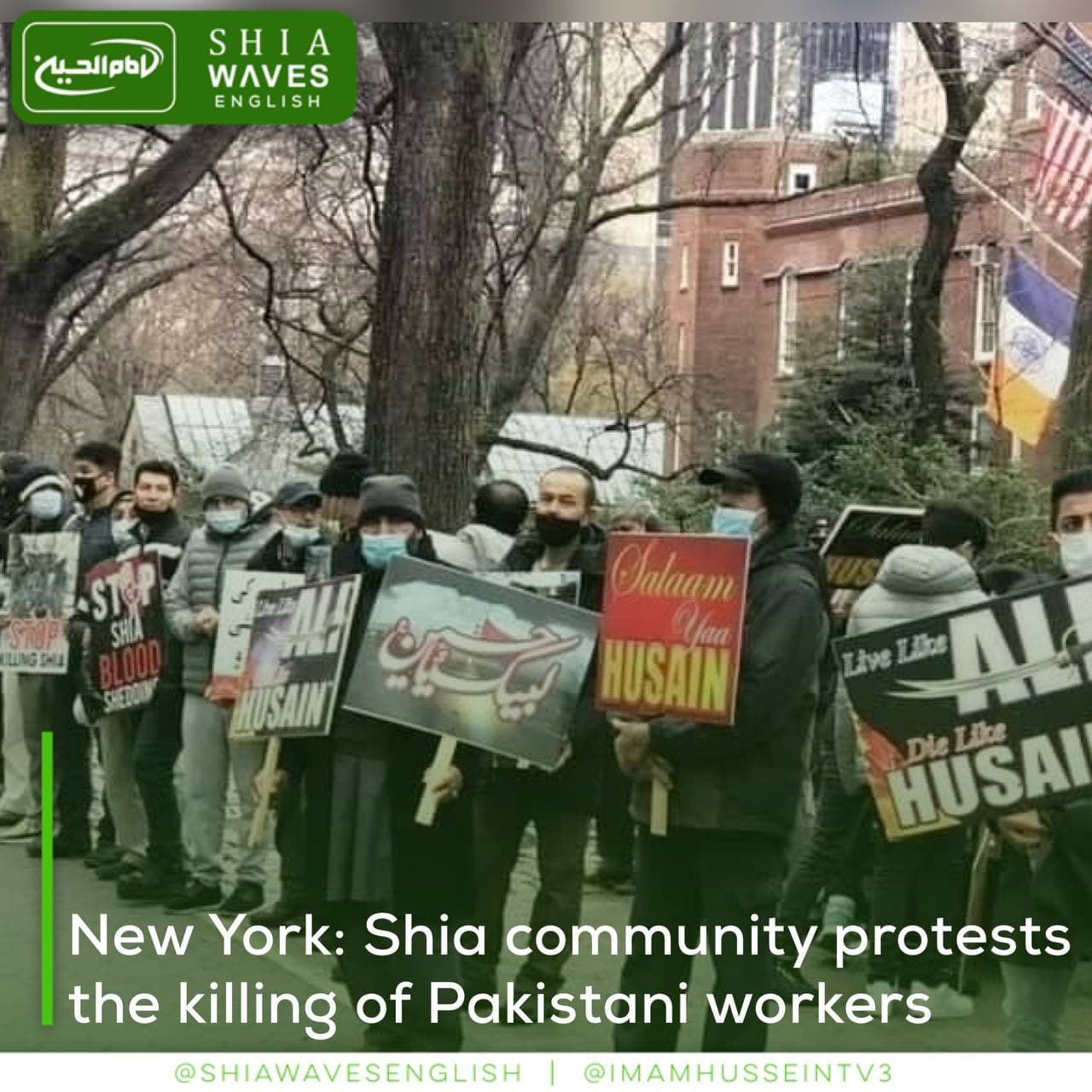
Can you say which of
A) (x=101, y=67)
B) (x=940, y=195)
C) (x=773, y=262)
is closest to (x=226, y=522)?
(x=101, y=67)

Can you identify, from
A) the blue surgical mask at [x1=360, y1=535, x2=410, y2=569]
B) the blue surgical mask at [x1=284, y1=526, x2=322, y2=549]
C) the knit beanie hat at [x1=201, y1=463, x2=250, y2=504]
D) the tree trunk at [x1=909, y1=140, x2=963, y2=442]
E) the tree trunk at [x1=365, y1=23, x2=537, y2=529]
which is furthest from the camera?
the tree trunk at [x1=365, y1=23, x2=537, y2=529]

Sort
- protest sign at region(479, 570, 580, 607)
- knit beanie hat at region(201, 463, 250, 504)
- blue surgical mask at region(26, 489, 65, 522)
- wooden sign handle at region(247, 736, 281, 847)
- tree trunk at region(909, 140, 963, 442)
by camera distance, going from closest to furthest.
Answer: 1. protest sign at region(479, 570, 580, 607)
2. tree trunk at region(909, 140, 963, 442)
3. wooden sign handle at region(247, 736, 281, 847)
4. knit beanie hat at region(201, 463, 250, 504)
5. blue surgical mask at region(26, 489, 65, 522)

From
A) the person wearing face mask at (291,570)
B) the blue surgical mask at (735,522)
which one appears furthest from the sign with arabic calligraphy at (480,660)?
the person wearing face mask at (291,570)

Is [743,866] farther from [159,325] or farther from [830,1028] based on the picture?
[159,325]

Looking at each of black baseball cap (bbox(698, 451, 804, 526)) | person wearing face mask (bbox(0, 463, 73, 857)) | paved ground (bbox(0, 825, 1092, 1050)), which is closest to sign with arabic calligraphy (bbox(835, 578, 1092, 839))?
black baseball cap (bbox(698, 451, 804, 526))

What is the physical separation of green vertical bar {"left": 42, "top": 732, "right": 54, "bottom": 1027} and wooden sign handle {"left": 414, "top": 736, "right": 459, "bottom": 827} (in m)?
0.76

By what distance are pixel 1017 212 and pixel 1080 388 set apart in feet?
1.59

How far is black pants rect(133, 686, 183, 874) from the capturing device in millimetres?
6406

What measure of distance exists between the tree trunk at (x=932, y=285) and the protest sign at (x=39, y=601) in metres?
2.00

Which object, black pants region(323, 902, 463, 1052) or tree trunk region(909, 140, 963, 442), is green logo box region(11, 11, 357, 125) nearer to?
tree trunk region(909, 140, 963, 442)

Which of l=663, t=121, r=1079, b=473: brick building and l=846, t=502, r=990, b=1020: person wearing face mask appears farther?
l=663, t=121, r=1079, b=473: brick building

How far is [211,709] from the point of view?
621cm

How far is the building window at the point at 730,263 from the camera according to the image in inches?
232

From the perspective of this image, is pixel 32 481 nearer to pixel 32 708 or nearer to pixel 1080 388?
pixel 32 708
